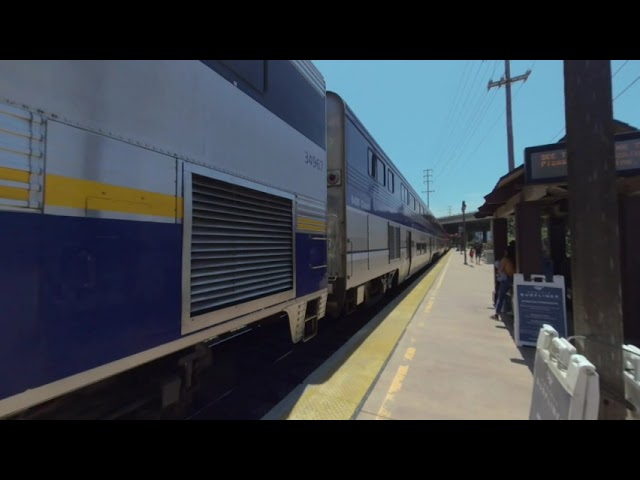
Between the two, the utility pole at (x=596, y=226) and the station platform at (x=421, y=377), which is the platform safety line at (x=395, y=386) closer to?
the station platform at (x=421, y=377)

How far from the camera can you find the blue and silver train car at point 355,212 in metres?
5.17

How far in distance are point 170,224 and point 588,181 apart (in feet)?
9.31

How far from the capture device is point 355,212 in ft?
18.9

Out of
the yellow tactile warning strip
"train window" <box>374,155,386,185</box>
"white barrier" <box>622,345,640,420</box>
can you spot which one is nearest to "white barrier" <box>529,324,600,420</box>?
"white barrier" <box>622,345,640,420</box>

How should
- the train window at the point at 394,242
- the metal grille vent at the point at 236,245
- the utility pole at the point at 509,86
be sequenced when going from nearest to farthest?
the metal grille vent at the point at 236,245 < the train window at the point at 394,242 < the utility pole at the point at 509,86

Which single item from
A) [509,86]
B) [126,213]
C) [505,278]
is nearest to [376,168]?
[505,278]

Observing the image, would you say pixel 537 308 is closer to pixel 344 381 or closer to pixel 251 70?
pixel 344 381

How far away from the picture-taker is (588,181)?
2482 mm

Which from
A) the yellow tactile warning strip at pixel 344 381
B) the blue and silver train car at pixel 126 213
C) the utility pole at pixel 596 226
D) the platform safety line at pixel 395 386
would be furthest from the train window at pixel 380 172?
the utility pole at pixel 596 226

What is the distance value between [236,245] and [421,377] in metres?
2.69

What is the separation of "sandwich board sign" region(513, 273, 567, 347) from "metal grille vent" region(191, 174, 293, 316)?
3809 millimetres

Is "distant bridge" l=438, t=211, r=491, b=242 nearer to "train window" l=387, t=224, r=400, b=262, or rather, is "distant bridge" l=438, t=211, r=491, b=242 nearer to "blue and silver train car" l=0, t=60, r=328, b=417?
"train window" l=387, t=224, r=400, b=262

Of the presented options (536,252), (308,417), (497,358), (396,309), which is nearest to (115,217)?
(308,417)

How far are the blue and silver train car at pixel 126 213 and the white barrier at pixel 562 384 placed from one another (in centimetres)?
212
